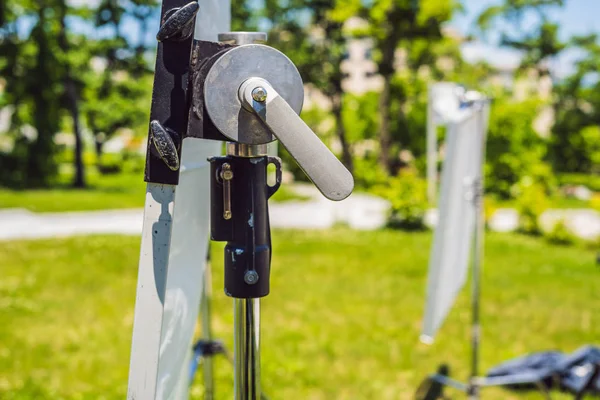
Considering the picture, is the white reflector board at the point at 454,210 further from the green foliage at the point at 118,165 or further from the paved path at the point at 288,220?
the green foliage at the point at 118,165

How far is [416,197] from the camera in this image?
33.0 ft

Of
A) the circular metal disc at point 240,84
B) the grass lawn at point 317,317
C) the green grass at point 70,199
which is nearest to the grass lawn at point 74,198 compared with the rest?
the green grass at point 70,199

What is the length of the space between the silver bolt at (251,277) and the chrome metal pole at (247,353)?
4 centimetres

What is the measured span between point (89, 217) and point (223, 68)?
37.9 feet

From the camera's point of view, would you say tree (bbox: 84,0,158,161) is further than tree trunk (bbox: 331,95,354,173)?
No

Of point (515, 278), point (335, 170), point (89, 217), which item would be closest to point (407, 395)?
point (335, 170)

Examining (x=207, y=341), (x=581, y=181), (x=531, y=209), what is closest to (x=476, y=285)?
(x=207, y=341)

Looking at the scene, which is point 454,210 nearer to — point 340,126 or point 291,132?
point 291,132

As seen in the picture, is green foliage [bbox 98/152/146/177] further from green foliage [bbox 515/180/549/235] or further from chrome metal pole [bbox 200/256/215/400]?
chrome metal pole [bbox 200/256/215/400]

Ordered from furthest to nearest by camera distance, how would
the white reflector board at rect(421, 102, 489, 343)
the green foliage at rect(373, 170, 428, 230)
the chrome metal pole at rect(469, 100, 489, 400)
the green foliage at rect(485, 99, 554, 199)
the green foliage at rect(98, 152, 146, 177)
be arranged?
the green foliage at rect(98, 152, 146, 177) < the green foliage at rect(485, 99, 554, 199) < the green foliage at rect(373, 170, 428, 230) < the chrome metal pole at rect(469, 100, 489, 400) < the white reflector board at rect(421, 102, 489, 343)

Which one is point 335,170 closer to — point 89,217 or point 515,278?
point 515,278

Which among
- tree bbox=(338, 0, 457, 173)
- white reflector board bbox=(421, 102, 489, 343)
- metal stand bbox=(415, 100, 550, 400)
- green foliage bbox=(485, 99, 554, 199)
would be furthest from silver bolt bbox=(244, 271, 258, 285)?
green foliage bbox=(485, 99, 554, 199)

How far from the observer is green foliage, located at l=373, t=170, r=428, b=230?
1006 centimetres

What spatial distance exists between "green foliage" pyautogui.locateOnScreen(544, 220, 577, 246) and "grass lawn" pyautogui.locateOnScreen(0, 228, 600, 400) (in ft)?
4.38
